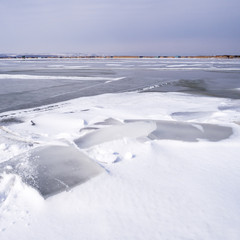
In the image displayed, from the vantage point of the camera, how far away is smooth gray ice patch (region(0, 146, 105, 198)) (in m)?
2.63

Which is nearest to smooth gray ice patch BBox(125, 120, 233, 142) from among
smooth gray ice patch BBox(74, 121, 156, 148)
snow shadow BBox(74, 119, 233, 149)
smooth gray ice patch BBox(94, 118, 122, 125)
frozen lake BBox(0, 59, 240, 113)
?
snow shadow BBox(74, 119, 233, 149)

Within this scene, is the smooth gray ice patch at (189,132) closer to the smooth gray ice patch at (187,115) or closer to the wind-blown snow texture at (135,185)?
the wind-blown snow texture at (135,185)

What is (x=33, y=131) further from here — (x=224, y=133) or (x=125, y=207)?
(x=224, y=133)

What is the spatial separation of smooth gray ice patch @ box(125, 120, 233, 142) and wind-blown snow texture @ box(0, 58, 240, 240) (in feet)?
0.05

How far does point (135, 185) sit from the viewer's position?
102 inches

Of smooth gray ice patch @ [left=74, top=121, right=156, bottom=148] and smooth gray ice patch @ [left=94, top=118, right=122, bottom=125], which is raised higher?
smooth gray ice patch @ [left=74, top=121, right=156, bottom=148]

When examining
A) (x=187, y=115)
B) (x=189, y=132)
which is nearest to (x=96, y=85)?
(x=187, y=115)

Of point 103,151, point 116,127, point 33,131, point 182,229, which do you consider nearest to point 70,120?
point 33,131

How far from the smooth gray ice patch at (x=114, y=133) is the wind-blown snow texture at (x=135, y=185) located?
0.6 inches

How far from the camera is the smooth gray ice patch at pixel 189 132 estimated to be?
3936 millimetres

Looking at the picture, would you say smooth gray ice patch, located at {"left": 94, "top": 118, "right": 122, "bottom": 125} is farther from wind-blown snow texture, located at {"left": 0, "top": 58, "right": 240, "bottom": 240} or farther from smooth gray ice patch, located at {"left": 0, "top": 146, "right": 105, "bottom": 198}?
smooth gray ice patch, located at {"left": 0, "top": 146, "right": 105, "bottom": 198}

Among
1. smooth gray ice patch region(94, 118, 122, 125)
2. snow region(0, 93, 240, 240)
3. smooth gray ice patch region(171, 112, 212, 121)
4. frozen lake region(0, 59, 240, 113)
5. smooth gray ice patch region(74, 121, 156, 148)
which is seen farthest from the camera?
frozen lake region(0, 59, 240, 113)

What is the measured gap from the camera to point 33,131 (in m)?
4.59

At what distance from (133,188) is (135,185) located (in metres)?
0.06
